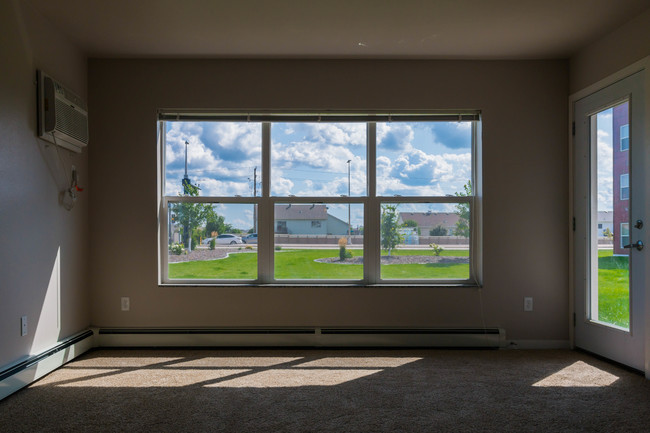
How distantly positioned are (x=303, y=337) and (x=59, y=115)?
7.93ft

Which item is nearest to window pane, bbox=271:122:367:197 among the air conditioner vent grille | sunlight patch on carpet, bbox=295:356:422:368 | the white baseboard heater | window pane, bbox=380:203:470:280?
window pane, bbox=380:203:470:280

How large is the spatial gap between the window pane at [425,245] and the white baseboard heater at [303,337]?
19.1 inches

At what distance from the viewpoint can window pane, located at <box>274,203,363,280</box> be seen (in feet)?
13.3

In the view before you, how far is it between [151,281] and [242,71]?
1.90 meters

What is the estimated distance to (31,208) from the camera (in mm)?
3053

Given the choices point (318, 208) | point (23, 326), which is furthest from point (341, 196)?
point (23, 326)

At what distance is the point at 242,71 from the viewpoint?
3951mm

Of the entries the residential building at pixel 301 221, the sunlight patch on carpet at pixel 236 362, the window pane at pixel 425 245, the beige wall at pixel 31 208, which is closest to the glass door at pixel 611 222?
the window pane at pixel 425 245

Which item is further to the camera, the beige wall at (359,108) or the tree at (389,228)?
the tree at (389,228)

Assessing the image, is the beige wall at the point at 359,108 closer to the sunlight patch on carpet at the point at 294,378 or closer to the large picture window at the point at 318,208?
the large picture window at the point at 318,208

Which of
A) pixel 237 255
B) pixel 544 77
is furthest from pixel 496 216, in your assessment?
pixel 237 255

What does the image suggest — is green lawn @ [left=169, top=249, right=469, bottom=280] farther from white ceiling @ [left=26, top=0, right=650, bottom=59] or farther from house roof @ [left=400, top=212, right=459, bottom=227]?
white ceiling @ [left=26, top=0, right=650, bottom=59]

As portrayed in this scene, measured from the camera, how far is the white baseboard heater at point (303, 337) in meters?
3.86

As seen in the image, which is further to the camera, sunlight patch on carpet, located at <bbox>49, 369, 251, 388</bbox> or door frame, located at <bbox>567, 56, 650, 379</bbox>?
door frame, located at <bbox>567, 56, 650, 379</bbox>
